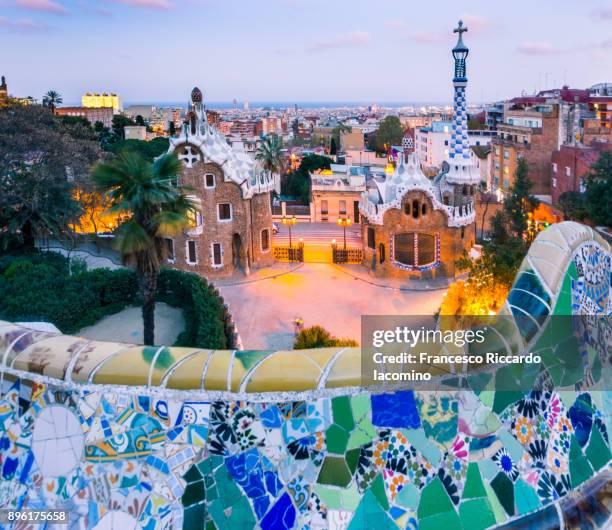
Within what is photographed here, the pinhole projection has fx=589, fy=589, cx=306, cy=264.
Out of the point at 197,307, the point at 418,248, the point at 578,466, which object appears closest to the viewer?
the point at 578,466

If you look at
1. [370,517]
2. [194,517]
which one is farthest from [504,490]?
[194,517]

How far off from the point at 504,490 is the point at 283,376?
2.57 metres

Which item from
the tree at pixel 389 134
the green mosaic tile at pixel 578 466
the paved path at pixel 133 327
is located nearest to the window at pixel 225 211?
the paved path at pixel 133 327

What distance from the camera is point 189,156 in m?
27.9

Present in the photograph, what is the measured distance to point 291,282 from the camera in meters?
27.8

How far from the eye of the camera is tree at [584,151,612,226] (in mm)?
29484

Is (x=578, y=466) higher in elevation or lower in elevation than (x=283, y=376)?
lower

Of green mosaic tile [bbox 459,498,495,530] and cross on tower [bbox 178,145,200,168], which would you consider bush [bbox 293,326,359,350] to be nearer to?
green mosaic tile [bbox 459,498,495,530]

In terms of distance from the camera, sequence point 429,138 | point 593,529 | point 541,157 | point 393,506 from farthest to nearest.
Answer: point 429,138 < point 541,157 < point 593,529 < point 393,506

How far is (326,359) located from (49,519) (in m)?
3.17

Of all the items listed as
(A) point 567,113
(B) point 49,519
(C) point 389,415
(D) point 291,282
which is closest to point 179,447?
(B) point 49,519

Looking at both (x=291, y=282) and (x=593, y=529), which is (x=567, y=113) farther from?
(x=593, y=529)

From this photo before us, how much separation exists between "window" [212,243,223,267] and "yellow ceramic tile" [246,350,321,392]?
917 inches

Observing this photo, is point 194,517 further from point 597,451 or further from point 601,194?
point 601,194
